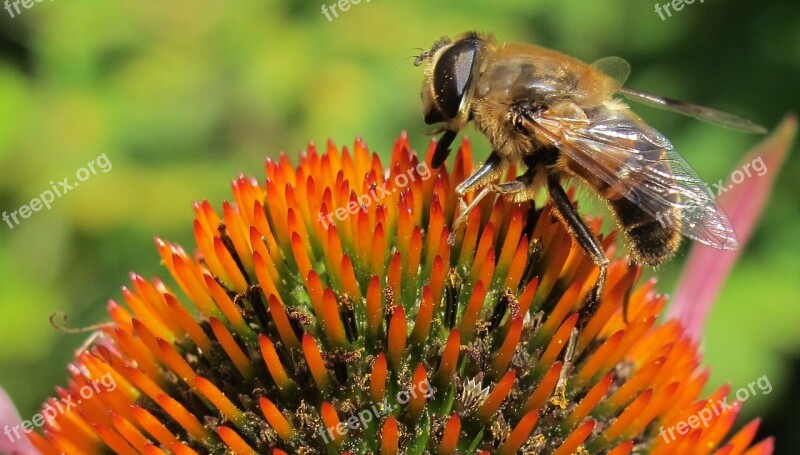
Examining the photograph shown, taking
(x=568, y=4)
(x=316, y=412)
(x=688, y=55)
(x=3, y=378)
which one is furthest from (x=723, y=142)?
(x=3, y=378)

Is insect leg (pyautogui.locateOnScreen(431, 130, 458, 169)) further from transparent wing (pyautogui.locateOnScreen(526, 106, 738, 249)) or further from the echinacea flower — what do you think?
transparent wing (pyautogui.locateOnScreen(526, 106, 738, 249))

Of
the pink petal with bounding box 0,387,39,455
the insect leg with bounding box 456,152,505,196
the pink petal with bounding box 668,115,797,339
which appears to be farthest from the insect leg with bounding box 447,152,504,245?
the pink petal with bounding box 0,387,39,455

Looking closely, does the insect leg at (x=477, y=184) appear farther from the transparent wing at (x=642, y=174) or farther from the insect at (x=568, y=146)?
the transparent wing at (x=642, y=174)

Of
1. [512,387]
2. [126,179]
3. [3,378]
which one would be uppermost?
[126,179]

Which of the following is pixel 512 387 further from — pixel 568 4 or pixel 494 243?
pixel 568 4

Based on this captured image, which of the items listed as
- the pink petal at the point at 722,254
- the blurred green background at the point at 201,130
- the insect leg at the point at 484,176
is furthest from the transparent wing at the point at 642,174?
the blurred green background at the point at 201,130
